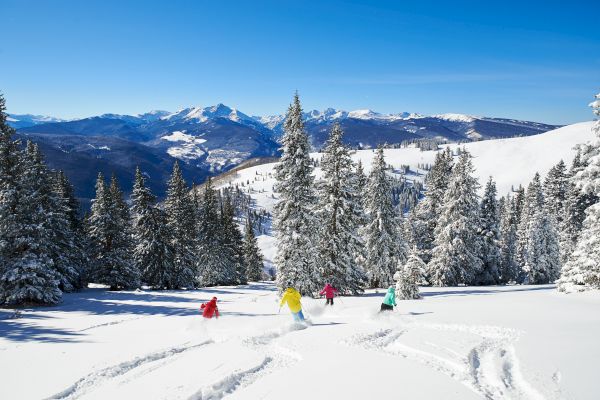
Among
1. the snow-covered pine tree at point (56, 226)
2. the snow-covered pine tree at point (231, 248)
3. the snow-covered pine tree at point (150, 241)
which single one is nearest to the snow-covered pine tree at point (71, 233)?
the snow-covered pine tree at point (56, 226)

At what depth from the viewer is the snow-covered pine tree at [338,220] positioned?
30.8 m

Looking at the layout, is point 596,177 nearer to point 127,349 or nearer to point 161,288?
point 127,349

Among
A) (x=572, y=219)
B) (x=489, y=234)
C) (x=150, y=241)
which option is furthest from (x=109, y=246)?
(x=572, y=219)

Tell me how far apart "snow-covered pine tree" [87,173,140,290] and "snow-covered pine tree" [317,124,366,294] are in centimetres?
2017

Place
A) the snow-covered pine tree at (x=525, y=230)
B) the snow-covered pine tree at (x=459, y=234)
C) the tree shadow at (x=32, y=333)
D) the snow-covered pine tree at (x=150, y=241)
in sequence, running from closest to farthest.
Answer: the tree shadow at (x=32, y=333)
the snow-covered pine tree at (x=150, y=241)
the snow-covered pine tree at (x=459, y=234)
the snow-covered pine tree at (x=525, y=230)

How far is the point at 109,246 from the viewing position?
37.7 m

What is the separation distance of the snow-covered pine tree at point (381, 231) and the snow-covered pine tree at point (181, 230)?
2001 centimetres

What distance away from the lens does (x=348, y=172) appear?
32.5 m

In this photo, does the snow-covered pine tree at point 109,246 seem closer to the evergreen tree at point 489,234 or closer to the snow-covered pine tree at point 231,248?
the snow-covered pine tree at point 231,248

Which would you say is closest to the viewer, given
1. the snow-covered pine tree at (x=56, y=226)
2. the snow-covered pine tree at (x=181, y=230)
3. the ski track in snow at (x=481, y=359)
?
the ski track in snow at (x=481, y=359)

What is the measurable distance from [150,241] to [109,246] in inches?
153

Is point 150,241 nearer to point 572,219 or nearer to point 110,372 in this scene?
point 110,372

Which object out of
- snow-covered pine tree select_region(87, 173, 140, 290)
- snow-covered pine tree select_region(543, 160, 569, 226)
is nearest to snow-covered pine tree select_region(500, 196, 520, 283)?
snow-covered pine tree select_region(543, 160, 569, 226)

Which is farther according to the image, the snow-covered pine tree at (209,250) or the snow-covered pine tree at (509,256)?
the snow-covered pine tree at (509,256)
